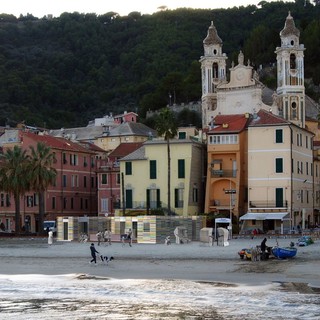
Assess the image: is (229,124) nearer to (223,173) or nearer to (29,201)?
(223,173)

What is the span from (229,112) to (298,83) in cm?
1067

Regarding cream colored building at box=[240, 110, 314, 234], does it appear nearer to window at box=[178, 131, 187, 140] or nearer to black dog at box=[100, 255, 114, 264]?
window at box=[178, 131, 187, 140]

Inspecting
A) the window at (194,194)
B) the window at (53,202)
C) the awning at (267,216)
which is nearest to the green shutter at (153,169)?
the window at (194,194)

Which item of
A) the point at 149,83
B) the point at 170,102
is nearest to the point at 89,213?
the point at 170,102

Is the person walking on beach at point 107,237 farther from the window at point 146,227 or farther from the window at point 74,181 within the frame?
the window at point 74,181

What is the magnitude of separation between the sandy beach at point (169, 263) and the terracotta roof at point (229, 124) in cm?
1529

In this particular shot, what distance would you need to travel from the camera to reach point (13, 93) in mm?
190250

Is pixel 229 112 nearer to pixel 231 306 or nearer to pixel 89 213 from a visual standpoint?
pixel 89 213

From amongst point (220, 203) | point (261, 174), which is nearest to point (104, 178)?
point (220, 203)

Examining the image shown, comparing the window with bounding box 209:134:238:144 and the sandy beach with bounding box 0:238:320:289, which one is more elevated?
the window with bounding box 209:134:238:144

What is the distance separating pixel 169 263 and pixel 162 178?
99.8 ft

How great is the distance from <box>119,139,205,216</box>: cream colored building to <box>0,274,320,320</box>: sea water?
125 feet

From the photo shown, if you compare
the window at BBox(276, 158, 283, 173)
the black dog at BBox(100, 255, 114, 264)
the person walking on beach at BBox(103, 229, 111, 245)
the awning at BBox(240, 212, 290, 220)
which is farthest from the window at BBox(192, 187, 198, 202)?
the black dog at BBox(100, 255, 114, 264)

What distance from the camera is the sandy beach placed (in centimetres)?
4409
